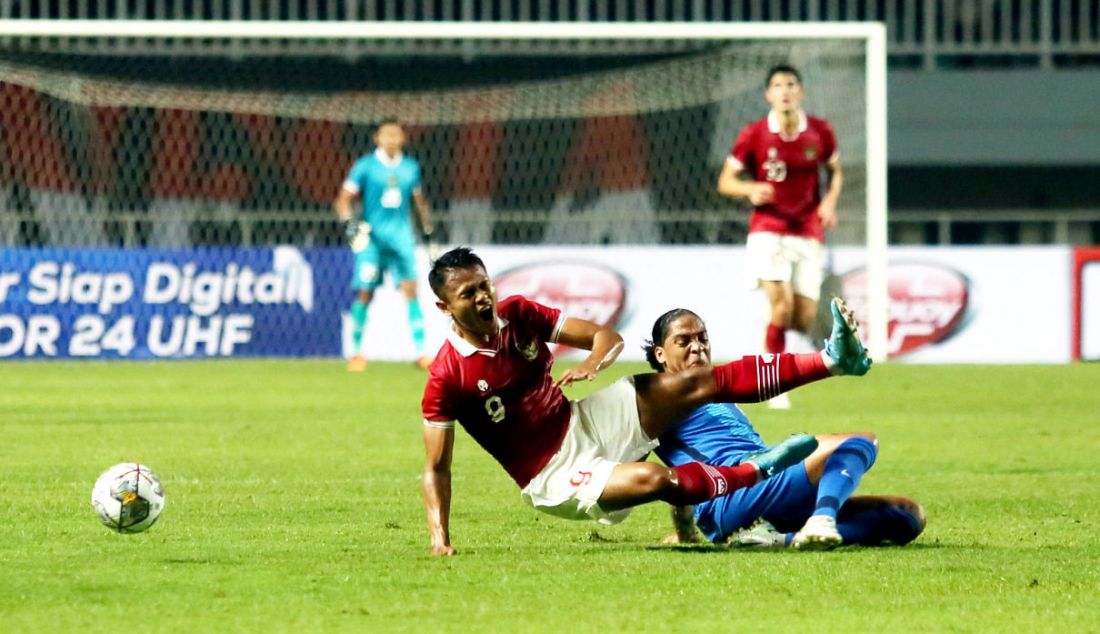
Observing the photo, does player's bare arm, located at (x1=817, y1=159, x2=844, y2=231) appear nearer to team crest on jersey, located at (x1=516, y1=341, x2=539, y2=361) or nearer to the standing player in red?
the standing player in red

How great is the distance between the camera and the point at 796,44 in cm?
2050

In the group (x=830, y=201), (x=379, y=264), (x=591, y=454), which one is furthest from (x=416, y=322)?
(x=591, y=454)

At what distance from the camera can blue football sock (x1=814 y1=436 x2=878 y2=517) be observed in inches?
240

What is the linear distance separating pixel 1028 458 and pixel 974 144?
1696 cm

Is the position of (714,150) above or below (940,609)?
above

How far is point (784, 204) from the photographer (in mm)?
12938

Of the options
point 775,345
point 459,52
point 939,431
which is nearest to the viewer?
point 939,431

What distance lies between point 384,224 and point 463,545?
36.1ft

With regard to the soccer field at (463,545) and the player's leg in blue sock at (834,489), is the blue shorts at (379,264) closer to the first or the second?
the soccer field at (463,545)

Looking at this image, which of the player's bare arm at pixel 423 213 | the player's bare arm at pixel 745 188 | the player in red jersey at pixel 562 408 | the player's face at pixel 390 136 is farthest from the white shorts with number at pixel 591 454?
the player's face at pixel 390 136

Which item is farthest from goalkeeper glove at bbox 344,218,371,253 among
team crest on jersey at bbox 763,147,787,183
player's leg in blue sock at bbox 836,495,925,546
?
player's leg in blue sock at bbox 836,495,925,546

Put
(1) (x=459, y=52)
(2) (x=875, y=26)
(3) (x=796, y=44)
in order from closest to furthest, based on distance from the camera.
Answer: (2) (x=875, y=26) < (3) (x=796, y=44) < (1) (x=459, y=52)

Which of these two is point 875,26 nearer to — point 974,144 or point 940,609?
point 974,144

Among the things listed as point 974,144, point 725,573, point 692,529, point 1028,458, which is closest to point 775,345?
point 1028,458
